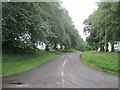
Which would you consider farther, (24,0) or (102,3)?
(102,3)

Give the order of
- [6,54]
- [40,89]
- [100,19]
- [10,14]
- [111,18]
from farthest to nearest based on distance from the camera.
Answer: [100,19] → [111,18] → [6,54] → [10,14] → [40,89]

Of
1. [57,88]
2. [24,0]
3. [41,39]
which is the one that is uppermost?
[24,0]

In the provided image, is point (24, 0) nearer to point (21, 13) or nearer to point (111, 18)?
point (21, 13)

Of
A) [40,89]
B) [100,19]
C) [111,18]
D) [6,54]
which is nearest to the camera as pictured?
[40,89]

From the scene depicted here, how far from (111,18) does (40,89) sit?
827 inches

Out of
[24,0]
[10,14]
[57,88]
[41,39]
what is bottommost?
[57,88]

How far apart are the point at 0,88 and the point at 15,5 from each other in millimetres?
15948

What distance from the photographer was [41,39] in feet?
105

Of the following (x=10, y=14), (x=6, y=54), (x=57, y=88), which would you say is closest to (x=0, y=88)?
(x=57, y=88)

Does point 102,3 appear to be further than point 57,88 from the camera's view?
Yes

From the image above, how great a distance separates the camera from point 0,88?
485 inches

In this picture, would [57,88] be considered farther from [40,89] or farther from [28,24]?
[28,24]

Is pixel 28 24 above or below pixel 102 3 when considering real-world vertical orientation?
below

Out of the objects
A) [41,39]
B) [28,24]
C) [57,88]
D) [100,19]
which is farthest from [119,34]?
[57,88]
